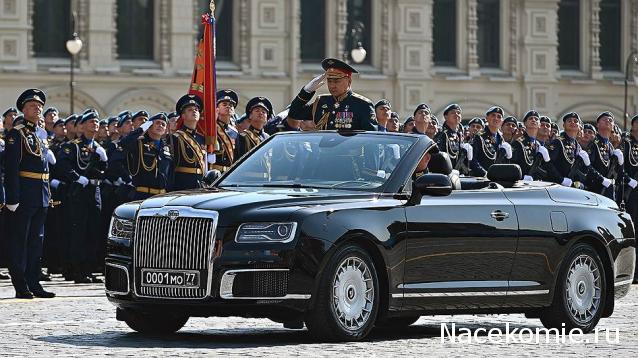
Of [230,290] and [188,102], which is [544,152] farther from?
[230,290]

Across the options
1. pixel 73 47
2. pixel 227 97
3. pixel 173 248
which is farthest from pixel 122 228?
pixel 73 47

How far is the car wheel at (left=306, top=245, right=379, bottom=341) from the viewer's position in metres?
13.7

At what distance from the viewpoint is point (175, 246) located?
13789mm

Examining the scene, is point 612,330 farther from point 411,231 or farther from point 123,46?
point 123,46

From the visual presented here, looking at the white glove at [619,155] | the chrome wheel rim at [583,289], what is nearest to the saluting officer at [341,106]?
the chrome wheel rim at [583,289]

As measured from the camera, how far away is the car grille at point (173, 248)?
44.7 ft

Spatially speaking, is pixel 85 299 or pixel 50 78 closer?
pixel 85 299

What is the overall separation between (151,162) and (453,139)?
350cm

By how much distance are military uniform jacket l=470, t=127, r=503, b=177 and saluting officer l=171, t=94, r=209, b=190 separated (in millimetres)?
4428

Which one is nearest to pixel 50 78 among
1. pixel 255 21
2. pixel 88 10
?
pixel 88 10

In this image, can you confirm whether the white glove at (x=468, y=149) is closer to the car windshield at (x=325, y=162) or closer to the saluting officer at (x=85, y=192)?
the saluting officer at (x=85, y=192)

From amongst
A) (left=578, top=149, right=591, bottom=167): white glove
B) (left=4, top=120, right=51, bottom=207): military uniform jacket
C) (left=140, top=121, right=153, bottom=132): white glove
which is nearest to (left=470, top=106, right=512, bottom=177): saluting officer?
(left=578, top=149, right=591, bottom=167): white glove

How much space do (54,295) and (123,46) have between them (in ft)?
102

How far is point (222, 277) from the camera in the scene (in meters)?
13.5
